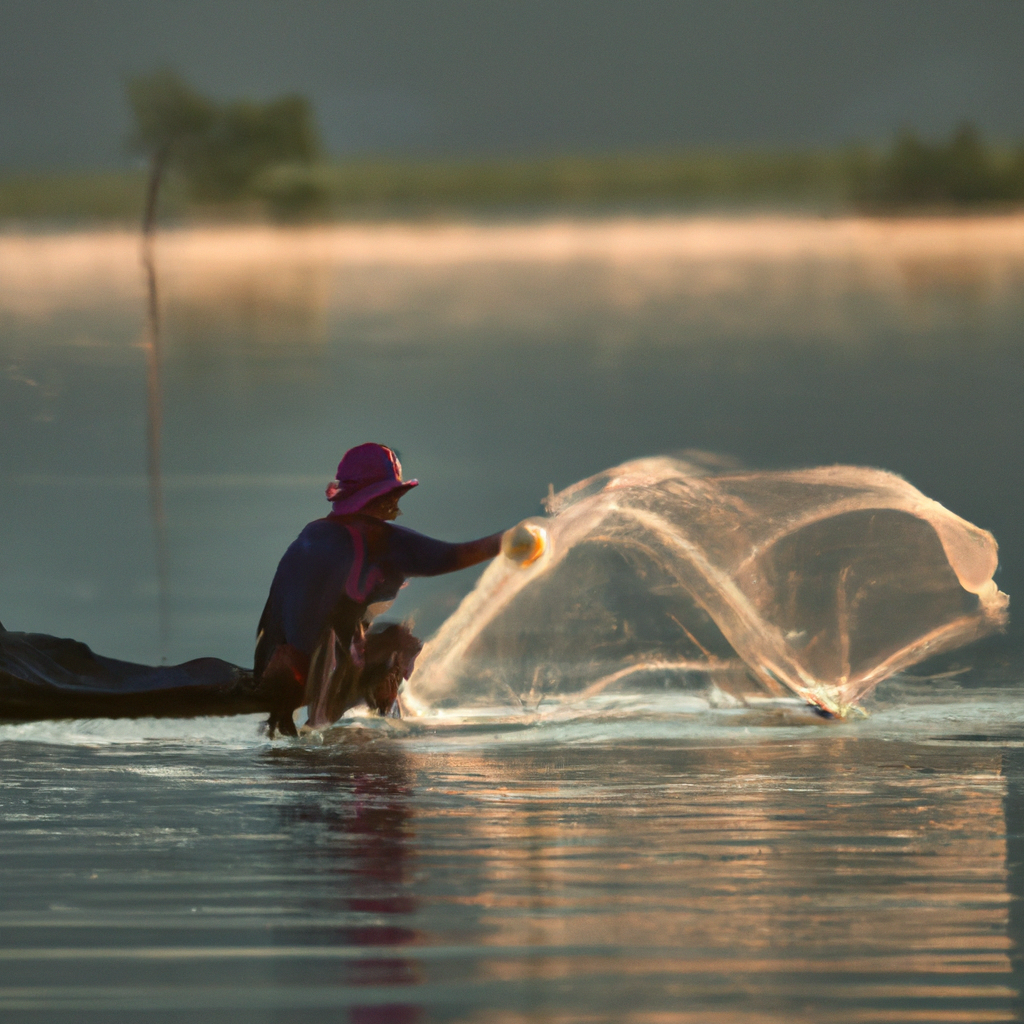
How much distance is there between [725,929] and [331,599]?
9.82ft

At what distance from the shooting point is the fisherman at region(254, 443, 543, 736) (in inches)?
340

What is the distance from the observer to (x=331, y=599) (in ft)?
28.4

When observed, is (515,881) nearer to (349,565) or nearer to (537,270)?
(349,565)

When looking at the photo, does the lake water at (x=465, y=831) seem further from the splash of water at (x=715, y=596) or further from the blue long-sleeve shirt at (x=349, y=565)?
the blue long-sleeve shirt at (x=349, y=565)

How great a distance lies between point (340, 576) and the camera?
8641 millimetres

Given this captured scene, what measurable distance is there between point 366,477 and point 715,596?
83.1 inches

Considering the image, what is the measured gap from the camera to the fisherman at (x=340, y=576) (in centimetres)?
864

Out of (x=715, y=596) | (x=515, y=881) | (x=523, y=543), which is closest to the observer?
(x=515, y=881)

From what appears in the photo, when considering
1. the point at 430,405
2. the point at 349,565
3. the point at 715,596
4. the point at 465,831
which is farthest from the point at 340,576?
the point at 430,405

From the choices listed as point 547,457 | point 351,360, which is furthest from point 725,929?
point 351,360

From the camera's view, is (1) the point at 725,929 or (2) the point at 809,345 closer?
(1) the point at 725,929

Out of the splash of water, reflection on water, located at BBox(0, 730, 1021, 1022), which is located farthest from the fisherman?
the splash of water

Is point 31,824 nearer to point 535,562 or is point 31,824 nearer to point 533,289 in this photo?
point 535,562

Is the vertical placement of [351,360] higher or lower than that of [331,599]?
higher
